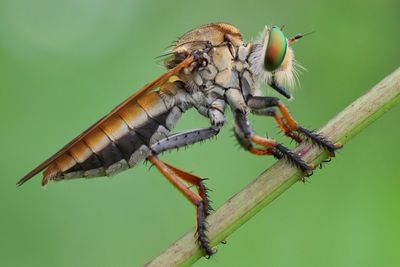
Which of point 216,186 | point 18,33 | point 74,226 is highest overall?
point 18,33

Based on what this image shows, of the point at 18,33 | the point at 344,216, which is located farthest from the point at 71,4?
the point at 344,216

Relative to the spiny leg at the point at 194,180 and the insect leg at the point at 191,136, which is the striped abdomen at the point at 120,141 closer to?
the insect leg at the point at 191,136

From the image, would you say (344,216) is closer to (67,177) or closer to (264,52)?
(264,52)

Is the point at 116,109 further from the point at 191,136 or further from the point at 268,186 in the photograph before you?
the point at 268,186

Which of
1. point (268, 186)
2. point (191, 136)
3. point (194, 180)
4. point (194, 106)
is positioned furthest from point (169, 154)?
point (268, 186)

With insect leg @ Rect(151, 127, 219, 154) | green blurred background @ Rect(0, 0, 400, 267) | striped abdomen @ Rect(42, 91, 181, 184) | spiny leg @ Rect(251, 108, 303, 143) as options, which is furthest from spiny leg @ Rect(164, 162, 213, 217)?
spiny leg @ Rect(251, 108, 303, 143)

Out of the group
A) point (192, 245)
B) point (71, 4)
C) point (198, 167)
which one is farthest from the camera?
point (71, 4)
